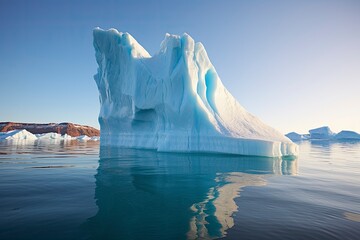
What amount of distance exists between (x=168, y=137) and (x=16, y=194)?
11725 mm

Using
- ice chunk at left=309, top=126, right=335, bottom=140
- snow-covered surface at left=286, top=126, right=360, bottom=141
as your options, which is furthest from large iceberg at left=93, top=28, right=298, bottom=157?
ice chunk at left=309, top=126, right=335, bottom=140

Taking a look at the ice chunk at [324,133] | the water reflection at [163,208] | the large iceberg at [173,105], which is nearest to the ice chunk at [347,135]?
the ice chunk at [324,133]

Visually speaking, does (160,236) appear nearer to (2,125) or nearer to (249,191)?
(249,191)

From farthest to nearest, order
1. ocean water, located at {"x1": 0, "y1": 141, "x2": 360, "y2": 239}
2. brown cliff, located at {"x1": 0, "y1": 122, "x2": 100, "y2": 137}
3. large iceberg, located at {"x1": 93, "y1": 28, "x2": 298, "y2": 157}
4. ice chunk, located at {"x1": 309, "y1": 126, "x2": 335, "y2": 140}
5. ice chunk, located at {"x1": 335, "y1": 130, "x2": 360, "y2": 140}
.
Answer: brown cliff, located at {"x1": 0, "y1": 122, "x2": 100, "y2": 137}
ice chunk, located at {"x1": 309, "y1": 126, "x2": 335, "y2": 140}
ice chunk, located at {"x1": 335, "y1": 130, "x2": 360, "y2": 140}
large iceberg, located at {"x1": 93, "y1": 28, "x2": 298, "y2": 157}
ocean water, located at {"x1": 0, "y1": 141, "x2": 360, "y2": 239}

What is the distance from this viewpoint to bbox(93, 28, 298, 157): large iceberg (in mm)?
13812

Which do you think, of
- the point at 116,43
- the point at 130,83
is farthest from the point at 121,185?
the point at 116,43

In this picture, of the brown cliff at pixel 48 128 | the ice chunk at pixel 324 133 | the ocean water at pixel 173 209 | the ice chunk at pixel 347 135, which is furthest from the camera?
the brown cliff at pixel 48 128

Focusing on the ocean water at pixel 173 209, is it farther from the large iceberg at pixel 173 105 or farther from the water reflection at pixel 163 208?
the large iceberg at pixel 173 105

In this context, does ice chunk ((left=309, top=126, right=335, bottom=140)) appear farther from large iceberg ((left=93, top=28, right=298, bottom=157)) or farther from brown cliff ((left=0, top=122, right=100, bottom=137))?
brown cliff ((left=0, top=122, right=100, bottom=137))

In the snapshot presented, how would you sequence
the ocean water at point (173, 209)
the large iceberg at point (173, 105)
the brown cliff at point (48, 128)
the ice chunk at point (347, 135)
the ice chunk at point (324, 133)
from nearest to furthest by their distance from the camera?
the ocean water at point (173, 209) → the large iceberg at point (173, 105) → the ice chunk at point (347, 135) → the ice chunk at point (324, 133) → the brown cliff at point (48, 128)

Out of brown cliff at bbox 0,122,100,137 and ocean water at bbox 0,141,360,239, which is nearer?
ocean water at bbox 0,141,360,239

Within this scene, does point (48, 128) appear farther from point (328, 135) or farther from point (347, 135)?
point (347, 135)

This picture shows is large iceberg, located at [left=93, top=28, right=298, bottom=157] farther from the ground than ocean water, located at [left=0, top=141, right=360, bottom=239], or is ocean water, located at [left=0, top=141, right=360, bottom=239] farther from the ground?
large iceberg, located at [left=93, top=28, right=298, bottom=157]

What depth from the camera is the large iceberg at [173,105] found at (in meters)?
13.8
